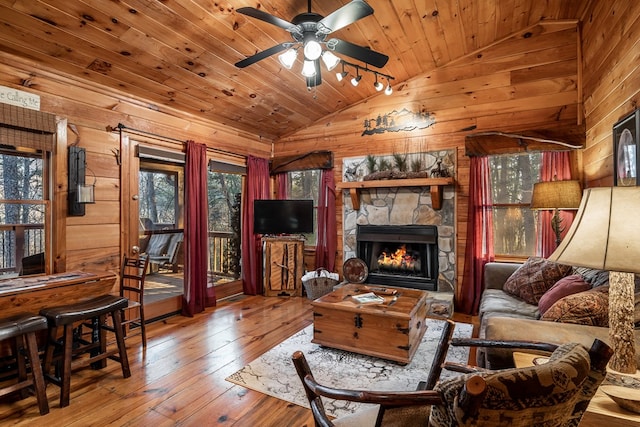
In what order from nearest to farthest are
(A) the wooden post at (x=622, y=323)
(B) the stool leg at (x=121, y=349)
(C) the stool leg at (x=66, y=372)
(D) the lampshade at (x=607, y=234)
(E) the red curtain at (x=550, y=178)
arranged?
(D) the lampshade at (x=607, y=234) → (A) the wooden post at (x=622, y=323) → (C) the stool leg at (x=66, y=372) → (B) the stool leg at (x=121, y=349) → (E) the red curtain at (x=550, y=178)

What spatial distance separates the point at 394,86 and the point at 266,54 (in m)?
2.75

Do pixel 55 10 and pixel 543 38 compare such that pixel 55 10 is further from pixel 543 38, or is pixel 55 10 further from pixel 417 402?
pixel 543 38

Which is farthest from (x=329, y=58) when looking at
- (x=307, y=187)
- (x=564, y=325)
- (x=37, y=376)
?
(x=307, y=187)

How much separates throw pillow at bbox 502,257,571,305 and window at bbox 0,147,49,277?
14.8 feet

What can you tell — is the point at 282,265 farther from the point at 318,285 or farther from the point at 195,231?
the point at 195,231

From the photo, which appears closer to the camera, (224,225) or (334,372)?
(334,372)

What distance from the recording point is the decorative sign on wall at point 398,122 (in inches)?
181

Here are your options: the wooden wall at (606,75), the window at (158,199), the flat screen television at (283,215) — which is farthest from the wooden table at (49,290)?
the wooden wall at (606,75)

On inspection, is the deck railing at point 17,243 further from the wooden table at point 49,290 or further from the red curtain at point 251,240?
the red curtain at point 251,240

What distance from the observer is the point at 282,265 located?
5.05m

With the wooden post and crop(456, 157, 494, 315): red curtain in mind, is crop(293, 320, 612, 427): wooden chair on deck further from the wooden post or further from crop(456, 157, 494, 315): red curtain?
crop(456, 157, 494, 315): red curtain

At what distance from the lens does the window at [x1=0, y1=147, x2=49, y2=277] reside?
279cm

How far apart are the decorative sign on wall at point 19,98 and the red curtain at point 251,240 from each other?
2.70m

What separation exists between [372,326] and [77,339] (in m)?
2.54
